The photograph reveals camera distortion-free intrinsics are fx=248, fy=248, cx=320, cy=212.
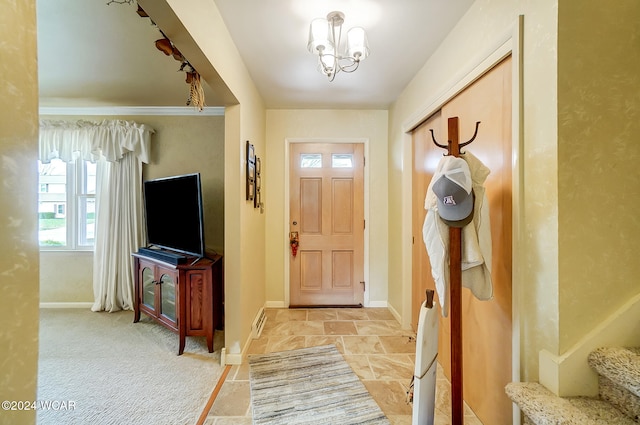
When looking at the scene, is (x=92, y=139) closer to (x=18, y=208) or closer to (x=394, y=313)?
(x=18, y=208)

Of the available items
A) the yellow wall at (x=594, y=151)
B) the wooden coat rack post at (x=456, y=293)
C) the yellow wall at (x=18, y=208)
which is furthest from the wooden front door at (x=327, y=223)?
the yellow wall at (x=18, y=208)

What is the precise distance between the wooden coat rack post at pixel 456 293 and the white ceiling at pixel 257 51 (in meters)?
0.96

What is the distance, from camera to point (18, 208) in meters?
0.53

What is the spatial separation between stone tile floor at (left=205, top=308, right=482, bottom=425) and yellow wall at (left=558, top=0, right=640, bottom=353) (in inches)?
41.6

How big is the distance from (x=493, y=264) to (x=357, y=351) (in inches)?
55.5

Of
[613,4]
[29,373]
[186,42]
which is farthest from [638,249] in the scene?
[186,42]

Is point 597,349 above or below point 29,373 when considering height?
below

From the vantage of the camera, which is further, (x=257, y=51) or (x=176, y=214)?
(x=176, y=214)

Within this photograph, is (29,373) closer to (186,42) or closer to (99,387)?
(186,42)

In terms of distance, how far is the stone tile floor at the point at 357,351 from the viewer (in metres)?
1.56

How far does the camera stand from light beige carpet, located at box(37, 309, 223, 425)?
1.55 metres

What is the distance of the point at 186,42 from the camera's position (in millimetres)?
1297

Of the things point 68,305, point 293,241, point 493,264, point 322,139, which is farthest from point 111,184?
point 493,264

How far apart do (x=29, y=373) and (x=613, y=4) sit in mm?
2198
